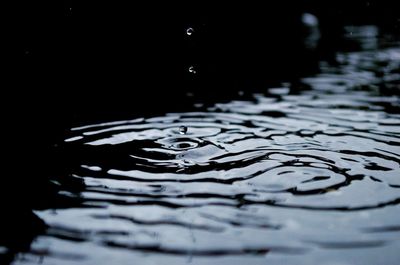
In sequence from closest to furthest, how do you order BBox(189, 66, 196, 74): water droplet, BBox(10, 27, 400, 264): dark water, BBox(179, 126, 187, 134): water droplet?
1. BBox(10, 27, 400, 264): dark water
2. BBox(179, 126, 187, 134): water droplet
3. BBox(189, 66, 196, 74): water droplet

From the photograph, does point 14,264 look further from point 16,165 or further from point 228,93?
point 228,93

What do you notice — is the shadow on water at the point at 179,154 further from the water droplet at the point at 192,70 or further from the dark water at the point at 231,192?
the water droplet at the point at 192,70

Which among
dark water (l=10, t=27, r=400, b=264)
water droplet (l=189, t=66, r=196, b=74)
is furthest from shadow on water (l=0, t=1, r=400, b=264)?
water droplet (l=189, t=66, r=196, b=74)

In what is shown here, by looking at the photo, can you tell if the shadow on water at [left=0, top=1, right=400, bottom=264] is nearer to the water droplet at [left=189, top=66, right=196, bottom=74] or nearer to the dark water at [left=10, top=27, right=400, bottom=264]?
the dark water at [left=10, top=27, right=400, bottom=264]

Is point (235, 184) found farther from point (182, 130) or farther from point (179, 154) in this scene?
point (182, 130)

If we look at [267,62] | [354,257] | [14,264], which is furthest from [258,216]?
[267,62]
